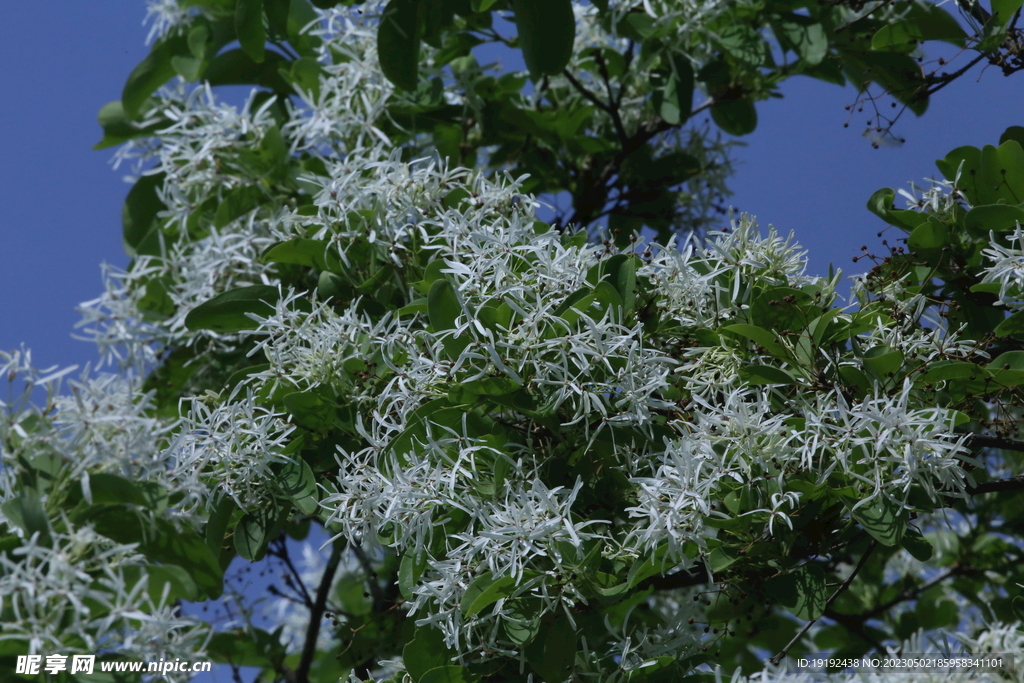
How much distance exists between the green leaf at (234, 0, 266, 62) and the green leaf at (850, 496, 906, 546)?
1.76m

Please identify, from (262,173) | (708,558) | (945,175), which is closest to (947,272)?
(945,175)

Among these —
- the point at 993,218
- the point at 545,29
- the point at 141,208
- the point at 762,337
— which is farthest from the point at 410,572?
the point at 141,208

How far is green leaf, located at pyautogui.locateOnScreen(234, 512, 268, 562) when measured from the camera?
1783 millimetres

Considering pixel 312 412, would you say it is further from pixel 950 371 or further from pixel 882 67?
pixel 882 67

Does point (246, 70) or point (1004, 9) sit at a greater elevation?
point (246, 70)

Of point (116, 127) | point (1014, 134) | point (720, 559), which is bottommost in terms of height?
point (720, 559)

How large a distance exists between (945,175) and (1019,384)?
45cm

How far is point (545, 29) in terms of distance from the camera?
1.92 metres

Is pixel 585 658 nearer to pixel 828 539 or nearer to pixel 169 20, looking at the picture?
pixel 828 539

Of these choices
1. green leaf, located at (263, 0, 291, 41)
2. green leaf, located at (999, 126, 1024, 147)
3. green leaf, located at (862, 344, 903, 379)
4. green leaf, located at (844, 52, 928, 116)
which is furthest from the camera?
green leaf, located at (844, 52, 928, 116)

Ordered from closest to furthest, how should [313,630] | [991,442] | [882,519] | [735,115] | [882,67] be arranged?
[882,519] → [991,442] → [313,630] → [882,67] → [735,115]

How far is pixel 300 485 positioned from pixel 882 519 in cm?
99

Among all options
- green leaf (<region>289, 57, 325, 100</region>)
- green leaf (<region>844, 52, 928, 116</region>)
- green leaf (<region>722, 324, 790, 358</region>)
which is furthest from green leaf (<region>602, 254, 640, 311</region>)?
green leaf (<region>289, 57, 325, 100</region>)

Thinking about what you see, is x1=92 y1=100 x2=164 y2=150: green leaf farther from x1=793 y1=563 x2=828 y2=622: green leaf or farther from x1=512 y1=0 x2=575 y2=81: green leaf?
x1=793 y1=563 x2=828 y2=622: green leaf
